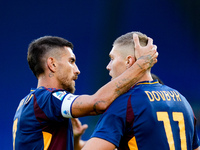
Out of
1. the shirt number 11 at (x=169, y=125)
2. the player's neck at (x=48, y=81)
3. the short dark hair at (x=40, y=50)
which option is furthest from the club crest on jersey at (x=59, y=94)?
the shirt number 11 at (x=169, y=125)

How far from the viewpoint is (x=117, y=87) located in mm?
2240

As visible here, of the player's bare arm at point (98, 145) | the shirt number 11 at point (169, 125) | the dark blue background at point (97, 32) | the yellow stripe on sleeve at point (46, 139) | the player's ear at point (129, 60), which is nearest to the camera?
the player's bare arm at point (98, 145)

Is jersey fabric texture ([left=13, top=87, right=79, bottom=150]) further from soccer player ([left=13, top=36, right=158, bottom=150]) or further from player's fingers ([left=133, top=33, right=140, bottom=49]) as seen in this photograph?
player's fingers ([left=133, top=33, right=140, bottom=49])

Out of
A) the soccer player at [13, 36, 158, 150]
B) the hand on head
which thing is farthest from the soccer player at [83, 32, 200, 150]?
the hand on head

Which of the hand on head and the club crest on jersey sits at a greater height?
the hand on head

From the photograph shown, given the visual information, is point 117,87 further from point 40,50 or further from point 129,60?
point 40,50

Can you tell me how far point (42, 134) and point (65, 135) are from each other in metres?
0.21

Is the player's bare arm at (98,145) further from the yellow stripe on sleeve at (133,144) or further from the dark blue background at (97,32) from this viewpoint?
the dark blue background at (97,32)

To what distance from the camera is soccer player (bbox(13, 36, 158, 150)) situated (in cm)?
227

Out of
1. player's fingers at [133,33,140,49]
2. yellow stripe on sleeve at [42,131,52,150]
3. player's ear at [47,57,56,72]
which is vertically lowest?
yellow stripe on sleeve at [42,131,52,150]

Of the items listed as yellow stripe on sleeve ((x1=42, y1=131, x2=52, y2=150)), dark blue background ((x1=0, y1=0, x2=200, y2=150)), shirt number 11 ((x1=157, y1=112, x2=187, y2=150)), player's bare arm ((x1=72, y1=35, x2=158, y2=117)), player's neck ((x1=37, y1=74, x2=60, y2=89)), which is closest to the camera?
shirt number 11 ((x1=157, y1=112, x2=187, y2=150))

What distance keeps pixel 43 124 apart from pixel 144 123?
36.7 inches

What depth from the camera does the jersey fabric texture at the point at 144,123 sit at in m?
2.00

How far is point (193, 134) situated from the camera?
2389 millimetres
